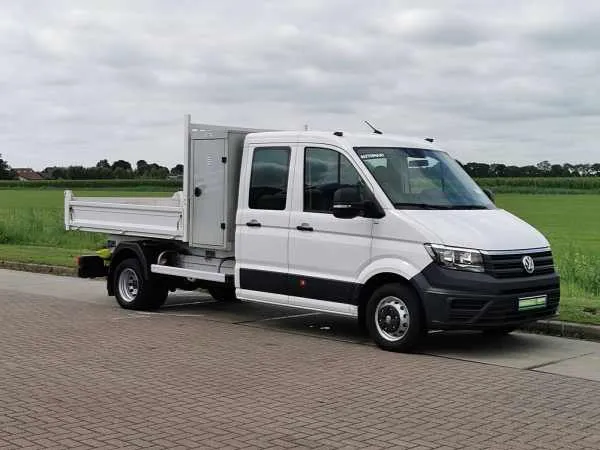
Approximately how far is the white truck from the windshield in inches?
0.6

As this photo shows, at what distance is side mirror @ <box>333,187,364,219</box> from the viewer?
9156 millimetres

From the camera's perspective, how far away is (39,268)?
17938 millimetres

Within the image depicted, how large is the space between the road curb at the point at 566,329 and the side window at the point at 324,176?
121 inches

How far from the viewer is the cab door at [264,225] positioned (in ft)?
33.0

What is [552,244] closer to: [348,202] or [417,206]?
[417,206]

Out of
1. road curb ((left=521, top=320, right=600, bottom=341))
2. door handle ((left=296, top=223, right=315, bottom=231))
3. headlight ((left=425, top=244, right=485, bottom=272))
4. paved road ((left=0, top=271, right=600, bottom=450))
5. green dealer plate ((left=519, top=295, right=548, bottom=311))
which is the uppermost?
door handle ((left=296, top=223, right=315, bottom=231))

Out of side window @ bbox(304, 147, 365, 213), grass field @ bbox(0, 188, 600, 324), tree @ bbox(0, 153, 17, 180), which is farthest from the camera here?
tree @ bbox(0, 153, 17, 180)

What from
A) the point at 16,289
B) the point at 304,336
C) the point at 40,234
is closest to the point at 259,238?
the point at 304,336

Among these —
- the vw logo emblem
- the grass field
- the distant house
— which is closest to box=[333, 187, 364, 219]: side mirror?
the vw logo emblem

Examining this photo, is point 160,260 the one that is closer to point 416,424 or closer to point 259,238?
point 259,238

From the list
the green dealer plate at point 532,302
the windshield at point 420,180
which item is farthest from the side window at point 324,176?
the green dealer plate at point 532,302

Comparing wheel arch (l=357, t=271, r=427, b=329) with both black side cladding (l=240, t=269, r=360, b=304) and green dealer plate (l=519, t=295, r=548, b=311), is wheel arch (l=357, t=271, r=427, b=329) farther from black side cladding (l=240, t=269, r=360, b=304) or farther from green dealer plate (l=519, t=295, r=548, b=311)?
green dealer plate (l=519, t=295, r=548, b=311)

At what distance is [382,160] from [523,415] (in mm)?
3905

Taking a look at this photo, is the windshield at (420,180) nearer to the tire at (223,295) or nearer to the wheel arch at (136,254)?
the wheel arch at (136,254)
